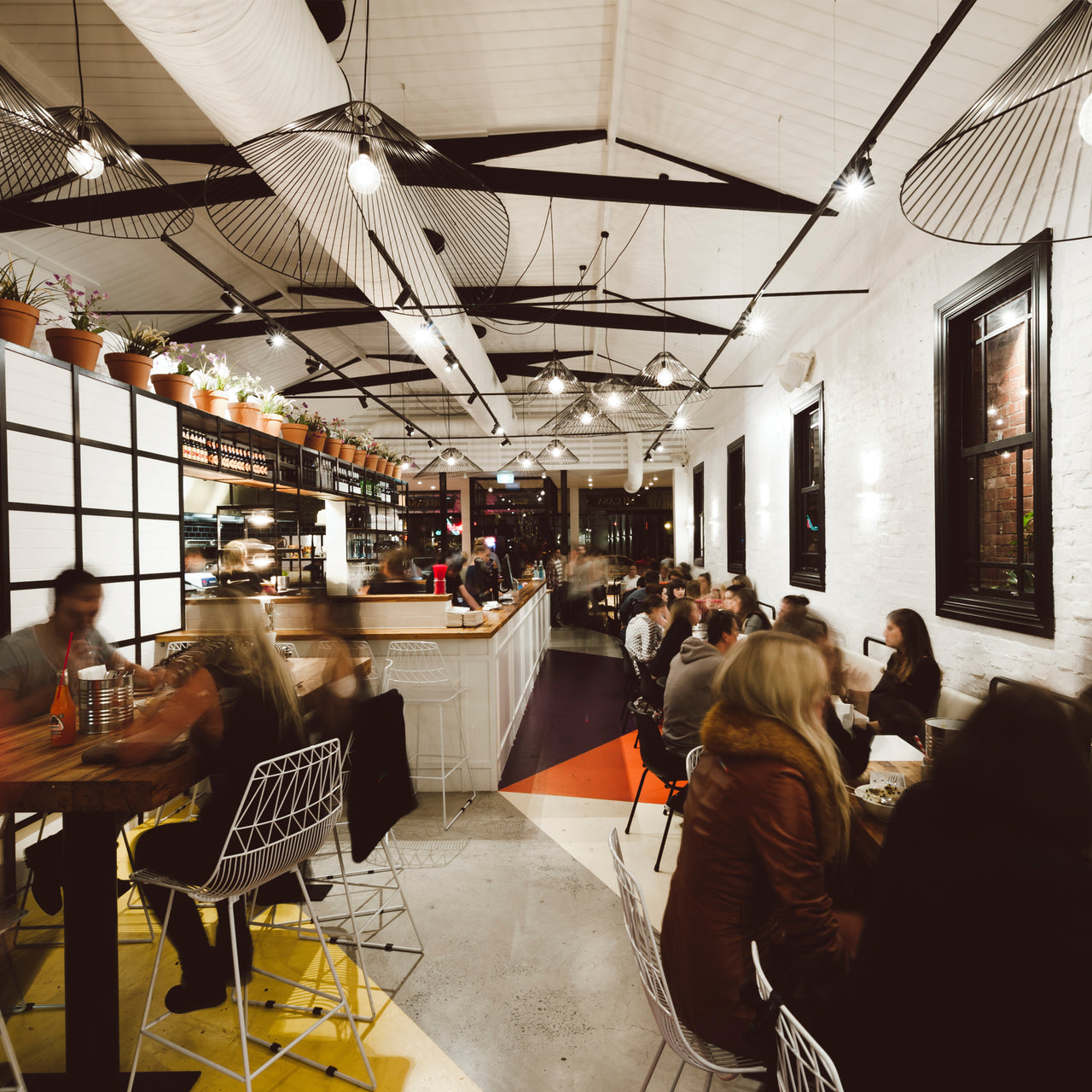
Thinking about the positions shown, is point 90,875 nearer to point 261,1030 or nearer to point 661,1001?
point 261,1030

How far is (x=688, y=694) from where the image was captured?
11.0 ft

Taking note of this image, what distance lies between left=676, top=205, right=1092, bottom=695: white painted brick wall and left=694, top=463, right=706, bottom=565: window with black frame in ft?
A: 17.0

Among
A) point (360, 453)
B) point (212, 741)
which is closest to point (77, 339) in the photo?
point (212, 741)

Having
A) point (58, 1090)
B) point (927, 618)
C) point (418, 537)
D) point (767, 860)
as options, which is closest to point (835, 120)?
point (927, 618)

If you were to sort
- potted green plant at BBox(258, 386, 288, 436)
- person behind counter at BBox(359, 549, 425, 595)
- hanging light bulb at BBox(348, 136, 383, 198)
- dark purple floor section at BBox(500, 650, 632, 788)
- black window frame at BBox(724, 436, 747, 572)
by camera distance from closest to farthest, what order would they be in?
hanging light bulb at BBox(348, 136, 383, 198)
dark purple floor section at BBox(500, 650, 632, 788)
potted green plant at BBox(258, 386, 288, 436)
person behind counter at BBox(359, 549, 425, 595)
black window frame at BBox(724, 436, 747, 572)

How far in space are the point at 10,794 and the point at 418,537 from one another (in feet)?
49.4

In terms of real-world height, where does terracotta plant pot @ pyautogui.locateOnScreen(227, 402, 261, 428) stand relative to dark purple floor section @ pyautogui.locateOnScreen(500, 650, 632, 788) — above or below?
above

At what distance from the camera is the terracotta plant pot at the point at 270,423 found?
5971 mm

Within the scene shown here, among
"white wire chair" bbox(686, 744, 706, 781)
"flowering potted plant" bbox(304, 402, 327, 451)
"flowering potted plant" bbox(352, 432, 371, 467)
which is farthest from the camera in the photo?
"flowering potted plant" bbox(352, 432, 371, 467)

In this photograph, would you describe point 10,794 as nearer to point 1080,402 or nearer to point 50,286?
point 50,286

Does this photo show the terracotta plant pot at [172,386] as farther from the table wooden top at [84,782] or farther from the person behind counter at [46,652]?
the table wooden top at [84,782]

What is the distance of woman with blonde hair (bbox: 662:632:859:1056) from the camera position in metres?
1.55

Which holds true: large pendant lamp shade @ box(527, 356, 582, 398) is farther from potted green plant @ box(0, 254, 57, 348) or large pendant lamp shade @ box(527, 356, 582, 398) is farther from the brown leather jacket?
the brown leather jacket

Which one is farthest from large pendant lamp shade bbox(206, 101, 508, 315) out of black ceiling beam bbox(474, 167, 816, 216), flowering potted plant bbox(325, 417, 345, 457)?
flowering potted plant bbox(325, 417, 345, 457)
